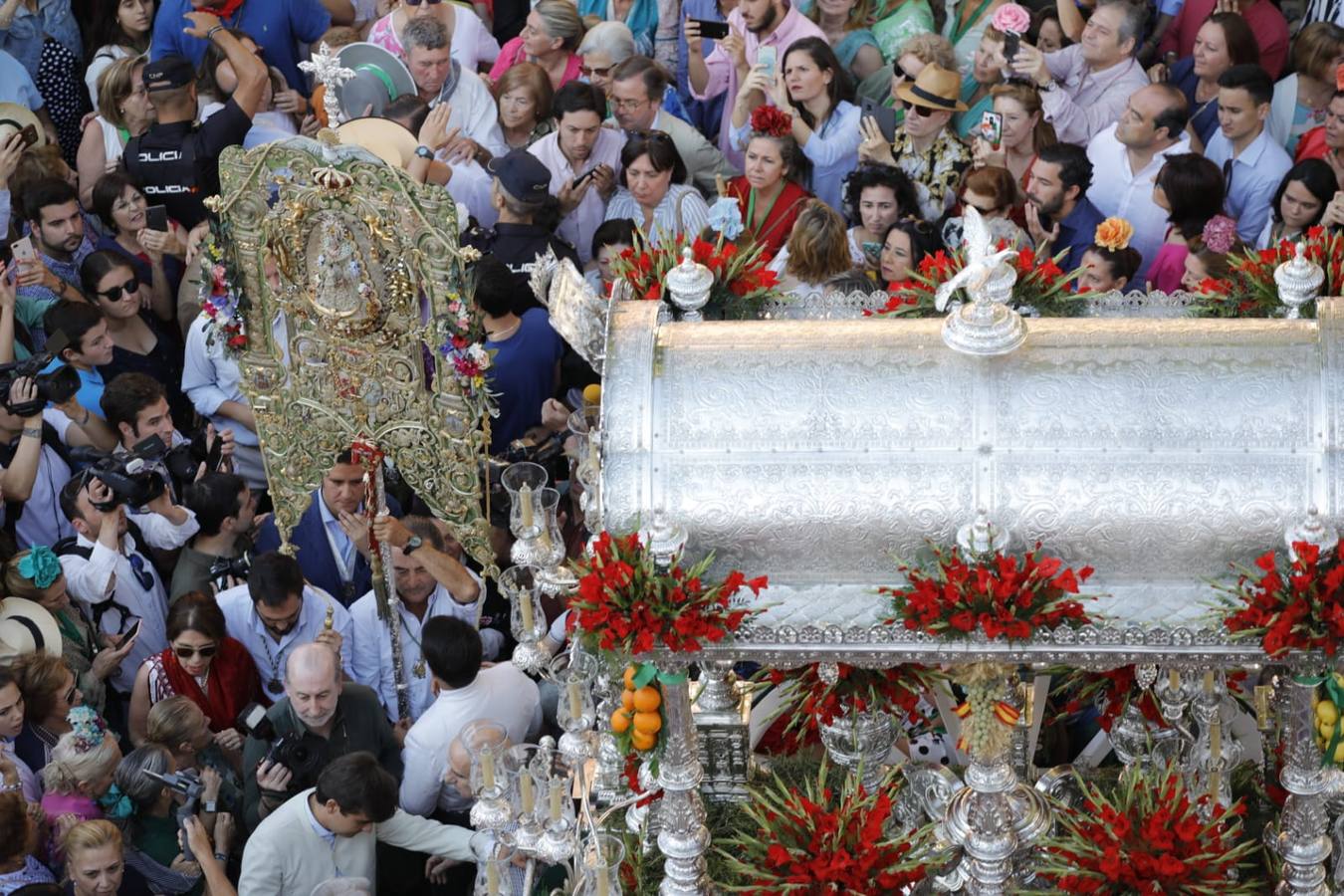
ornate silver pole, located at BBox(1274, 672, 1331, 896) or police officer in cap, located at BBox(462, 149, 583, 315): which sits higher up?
police officer in cap, located at BBox(462, 149, 583, 315)

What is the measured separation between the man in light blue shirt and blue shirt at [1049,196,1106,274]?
71 centimetres

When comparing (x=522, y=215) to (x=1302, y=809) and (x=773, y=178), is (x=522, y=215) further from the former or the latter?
(x=1302, y=809)

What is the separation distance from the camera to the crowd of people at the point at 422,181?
7.08 meters

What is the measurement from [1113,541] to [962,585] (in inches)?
18.3

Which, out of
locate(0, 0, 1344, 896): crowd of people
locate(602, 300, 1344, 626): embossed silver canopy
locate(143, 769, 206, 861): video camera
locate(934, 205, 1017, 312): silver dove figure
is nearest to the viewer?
locate(602, 300, 1344, 626): embossed silver canopy

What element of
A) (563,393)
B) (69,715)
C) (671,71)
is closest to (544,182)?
(563,393)

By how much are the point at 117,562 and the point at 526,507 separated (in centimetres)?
265

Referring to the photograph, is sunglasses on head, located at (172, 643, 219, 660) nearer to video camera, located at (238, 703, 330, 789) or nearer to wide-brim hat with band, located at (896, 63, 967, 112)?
video camera, located at (238, 703, 330, 789)

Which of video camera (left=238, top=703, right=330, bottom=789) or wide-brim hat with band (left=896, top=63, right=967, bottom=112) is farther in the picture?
wide-brim hat with band (left=896, top=63, right=967, bottom=112)

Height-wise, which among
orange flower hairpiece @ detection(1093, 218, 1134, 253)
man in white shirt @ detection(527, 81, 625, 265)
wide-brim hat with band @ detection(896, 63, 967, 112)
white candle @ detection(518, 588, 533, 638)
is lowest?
white candle @ detection(518, 588, 533, 638)

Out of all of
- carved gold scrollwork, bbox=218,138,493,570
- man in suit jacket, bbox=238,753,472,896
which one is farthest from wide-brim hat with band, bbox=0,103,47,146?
man in suit jacket, bbox=238,753,472,896

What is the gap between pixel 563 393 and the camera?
9250 millimetres

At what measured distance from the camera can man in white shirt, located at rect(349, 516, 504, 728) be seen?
807cm

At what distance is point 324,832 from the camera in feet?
21.9
